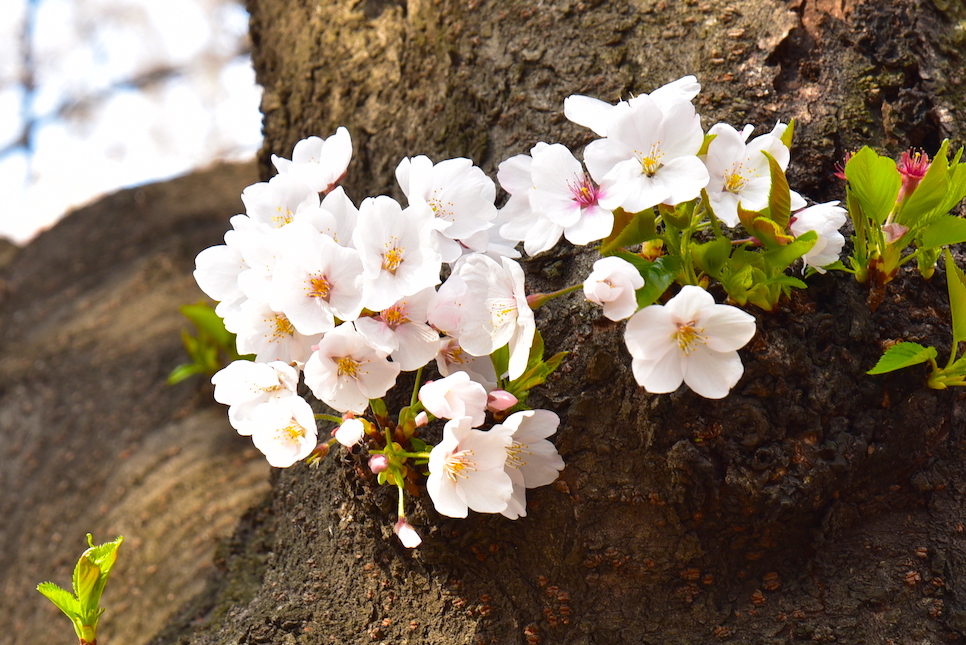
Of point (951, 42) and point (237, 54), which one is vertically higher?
point (951, 42)

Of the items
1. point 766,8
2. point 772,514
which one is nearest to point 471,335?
point 772,514

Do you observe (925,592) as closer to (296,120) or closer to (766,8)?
(766,8)

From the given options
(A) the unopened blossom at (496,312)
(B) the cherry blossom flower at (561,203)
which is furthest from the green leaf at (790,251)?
(A) the unopened blossom at (496,312)

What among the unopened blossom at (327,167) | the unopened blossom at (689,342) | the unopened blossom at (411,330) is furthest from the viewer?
the unopened blossom at (327,167)

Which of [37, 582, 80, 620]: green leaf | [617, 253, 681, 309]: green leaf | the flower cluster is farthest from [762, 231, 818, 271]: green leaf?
[37, 582, 80, 620]: green leaf

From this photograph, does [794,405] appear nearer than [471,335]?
No

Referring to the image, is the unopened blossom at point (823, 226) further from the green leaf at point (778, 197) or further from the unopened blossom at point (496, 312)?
the unopened blossom at point (496, 312)
